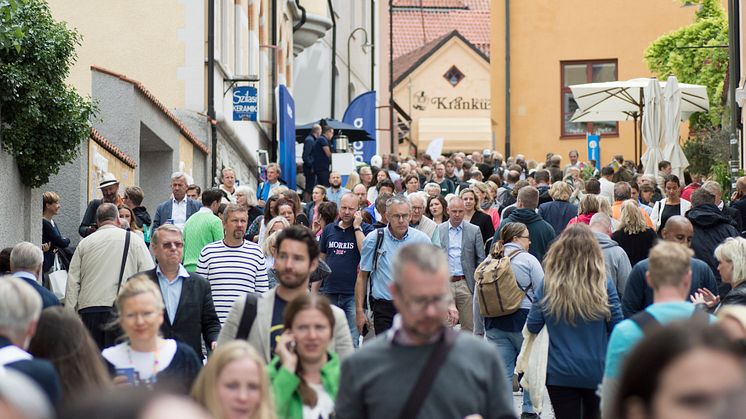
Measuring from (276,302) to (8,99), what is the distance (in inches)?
324

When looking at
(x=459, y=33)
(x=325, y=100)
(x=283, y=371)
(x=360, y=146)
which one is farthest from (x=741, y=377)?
→ (x=459, y=33)

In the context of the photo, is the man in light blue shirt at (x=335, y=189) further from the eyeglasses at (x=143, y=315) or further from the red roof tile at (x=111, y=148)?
the eyeglasses at (x=143, y=315)

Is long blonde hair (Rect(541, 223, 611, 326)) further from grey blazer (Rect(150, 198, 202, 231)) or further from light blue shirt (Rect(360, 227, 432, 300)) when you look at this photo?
grey blazer (Rect(150, 198, 202, 231))

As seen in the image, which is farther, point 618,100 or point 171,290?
point 618,100

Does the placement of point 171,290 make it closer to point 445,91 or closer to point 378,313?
point 378,313

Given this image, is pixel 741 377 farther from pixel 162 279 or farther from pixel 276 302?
pixel 162 279

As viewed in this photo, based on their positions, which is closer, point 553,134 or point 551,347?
point 551,347

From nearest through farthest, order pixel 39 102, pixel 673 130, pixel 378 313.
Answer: pixel 378 313 < pixel 39 102 < pixel 673 130

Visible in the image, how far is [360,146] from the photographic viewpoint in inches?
1706

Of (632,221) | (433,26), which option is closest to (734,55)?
(632,221)

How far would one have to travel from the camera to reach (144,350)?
7.30 meters

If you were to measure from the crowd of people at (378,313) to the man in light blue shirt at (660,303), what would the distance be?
0.5 inches

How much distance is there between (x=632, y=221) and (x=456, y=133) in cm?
6086

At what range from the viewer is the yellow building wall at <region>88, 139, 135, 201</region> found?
18203 mm
